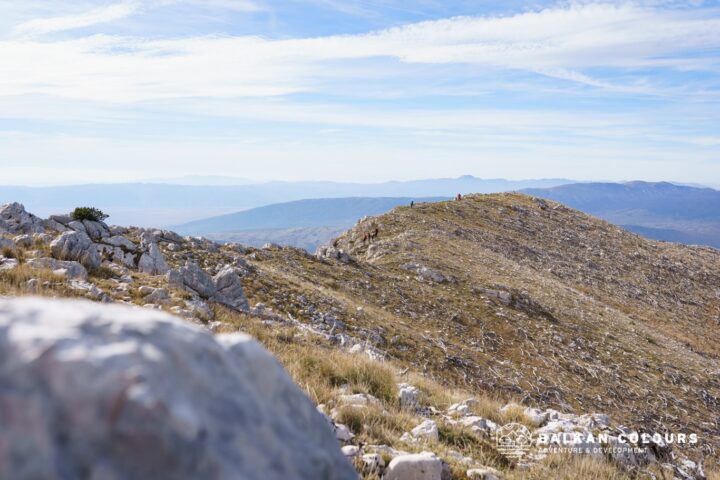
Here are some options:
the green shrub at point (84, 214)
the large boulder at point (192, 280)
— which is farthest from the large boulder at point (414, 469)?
the green shrub at point (84, 214)

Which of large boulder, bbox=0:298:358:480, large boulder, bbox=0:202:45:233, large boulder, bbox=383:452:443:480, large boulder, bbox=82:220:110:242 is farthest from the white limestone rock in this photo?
large boulder, bbox=0:202:45:233

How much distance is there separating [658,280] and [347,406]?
48.6 meters

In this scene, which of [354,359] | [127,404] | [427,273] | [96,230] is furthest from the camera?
[427,273]

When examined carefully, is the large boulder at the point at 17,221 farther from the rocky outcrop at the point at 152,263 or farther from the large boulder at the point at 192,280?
the large boulder at the point at 192,280

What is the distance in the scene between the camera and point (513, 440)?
748 centimetres

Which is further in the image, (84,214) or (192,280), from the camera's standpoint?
(84,214)

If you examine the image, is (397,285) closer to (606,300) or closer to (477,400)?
(477,400)

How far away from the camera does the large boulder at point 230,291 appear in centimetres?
1446

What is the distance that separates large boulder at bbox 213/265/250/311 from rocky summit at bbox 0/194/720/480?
8cm

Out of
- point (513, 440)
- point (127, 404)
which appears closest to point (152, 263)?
point (513, 440)

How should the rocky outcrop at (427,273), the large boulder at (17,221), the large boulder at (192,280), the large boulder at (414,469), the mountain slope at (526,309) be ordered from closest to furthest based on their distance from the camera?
1. the large boulder at (414,469)
2. the large boulder at (192,280)
3. the large boulder at (17,221)
4. the mountain slope at (526,309)
5. the rocky outcrop at (427,273)

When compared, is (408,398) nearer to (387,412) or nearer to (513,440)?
(387,412)

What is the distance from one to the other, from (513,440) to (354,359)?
338 centimetres

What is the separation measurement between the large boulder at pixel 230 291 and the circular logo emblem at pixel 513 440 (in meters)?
8.75
